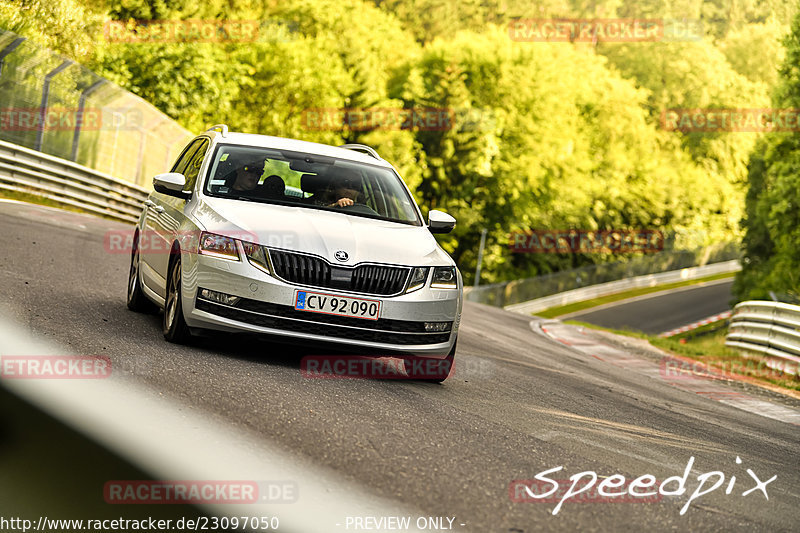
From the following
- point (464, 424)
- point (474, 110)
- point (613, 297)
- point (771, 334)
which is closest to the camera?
point (464, 424)

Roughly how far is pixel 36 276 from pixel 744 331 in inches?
536

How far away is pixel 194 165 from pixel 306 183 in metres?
1.19

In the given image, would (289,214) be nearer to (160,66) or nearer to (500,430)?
(500,430)

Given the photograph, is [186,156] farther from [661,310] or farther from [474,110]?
[474,110]

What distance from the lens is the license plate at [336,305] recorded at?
750 centimetres

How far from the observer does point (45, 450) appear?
4.60m

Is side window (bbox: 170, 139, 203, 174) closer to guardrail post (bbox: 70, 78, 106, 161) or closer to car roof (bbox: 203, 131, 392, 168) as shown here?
car roof (bbox: 203, 131, 392, 168)

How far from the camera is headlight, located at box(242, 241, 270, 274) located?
7.50 meters

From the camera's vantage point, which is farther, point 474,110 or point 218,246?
point 474,110

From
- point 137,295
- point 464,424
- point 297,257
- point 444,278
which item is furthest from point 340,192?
point 464,424

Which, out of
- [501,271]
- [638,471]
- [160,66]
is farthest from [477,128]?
[638,471]

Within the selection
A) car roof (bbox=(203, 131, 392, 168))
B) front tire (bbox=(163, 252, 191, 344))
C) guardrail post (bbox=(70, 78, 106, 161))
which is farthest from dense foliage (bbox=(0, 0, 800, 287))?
front tire (bbox=(163, 252, 191, 344))

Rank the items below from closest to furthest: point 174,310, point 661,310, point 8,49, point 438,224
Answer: point 174,310
point 438,224
point 8,49
point 661,310

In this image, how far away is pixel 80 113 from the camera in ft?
84.0
